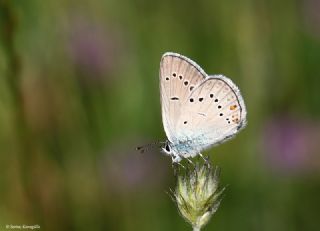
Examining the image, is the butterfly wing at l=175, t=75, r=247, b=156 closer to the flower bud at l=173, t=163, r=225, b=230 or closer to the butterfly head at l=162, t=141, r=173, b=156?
the butterfly head at l=162, t=141, r=173, b=156

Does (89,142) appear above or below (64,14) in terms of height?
below

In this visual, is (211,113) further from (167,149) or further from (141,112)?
(141,112)

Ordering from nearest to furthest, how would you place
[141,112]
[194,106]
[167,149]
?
[167,149], [194,106], [141,112]

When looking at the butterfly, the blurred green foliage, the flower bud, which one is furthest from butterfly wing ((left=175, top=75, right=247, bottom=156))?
the blurred green foliage

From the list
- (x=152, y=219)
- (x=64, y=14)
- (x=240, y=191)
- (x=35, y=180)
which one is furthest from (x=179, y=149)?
(x=64, y=14)

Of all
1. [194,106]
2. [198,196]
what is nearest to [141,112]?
[194,106]

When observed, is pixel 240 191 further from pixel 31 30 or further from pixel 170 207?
pixel 31 30
